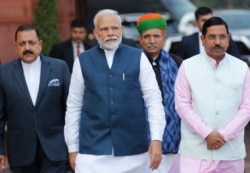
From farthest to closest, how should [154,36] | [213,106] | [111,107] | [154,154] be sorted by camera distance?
[154,36] → [213,106] → [111,107] → [154,154]

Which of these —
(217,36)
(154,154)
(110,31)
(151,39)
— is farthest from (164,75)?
(154,154)

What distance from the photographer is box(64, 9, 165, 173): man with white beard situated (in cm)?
686

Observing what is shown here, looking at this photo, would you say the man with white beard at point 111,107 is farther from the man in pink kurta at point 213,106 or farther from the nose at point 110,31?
the man in pink kurta at point 213,106

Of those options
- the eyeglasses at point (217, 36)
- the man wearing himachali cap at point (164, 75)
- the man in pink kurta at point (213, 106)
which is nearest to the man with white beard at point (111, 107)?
the man in pink kurta at point (213, 106)

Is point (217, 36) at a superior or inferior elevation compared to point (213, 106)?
superior

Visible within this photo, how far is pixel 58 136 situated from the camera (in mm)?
7910

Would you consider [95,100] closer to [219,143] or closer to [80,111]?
[80,111]

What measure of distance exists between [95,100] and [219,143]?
3.22 feet

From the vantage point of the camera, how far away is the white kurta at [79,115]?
6887 mm

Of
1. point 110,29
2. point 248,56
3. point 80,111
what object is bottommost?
point 248,56

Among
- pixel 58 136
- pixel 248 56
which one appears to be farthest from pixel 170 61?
pixel 248 56

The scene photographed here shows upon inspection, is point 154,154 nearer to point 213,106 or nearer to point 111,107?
point 111,107

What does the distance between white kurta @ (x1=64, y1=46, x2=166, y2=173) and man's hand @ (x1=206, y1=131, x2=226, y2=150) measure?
359mm

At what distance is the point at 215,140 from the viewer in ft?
22.7
